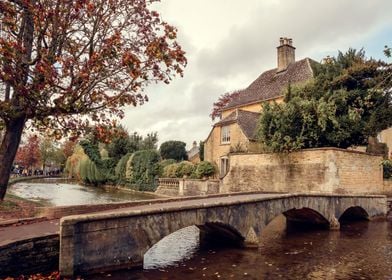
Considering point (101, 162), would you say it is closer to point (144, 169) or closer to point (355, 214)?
point (144, 169)

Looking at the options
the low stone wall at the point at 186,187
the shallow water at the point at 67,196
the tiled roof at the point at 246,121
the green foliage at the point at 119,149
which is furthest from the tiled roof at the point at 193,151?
the tiled roof at the point at 246,121

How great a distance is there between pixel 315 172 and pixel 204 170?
35.4 ft

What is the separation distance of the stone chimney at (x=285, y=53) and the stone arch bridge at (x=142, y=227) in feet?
80.8

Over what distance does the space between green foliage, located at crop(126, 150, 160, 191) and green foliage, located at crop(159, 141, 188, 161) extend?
610 centimetres

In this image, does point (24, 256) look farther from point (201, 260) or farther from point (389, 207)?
point (389, 207)

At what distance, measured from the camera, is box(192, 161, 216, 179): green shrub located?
99.1 ft

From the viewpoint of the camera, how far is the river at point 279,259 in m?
8.98

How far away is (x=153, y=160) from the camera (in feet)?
121

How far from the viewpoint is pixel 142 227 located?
29.6 ft

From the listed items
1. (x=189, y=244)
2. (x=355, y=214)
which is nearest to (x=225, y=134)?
(x=355, y=214)

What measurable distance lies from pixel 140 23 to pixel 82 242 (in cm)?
784

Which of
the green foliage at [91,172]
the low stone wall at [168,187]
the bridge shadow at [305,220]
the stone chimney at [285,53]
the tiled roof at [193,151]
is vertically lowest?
the bridge shadow at [305,220]

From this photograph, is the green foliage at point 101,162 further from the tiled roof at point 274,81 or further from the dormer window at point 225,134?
the dormer window at point 225,134

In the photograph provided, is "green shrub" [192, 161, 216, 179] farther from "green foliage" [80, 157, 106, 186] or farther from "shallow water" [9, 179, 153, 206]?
"green foliage" [80, 157, 106, 186]
